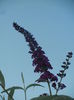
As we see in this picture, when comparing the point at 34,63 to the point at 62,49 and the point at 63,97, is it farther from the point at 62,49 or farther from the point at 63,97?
the point at 62,49

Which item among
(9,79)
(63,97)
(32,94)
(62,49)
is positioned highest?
(62,49)

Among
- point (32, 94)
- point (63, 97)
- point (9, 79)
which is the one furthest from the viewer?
point (9, 79)

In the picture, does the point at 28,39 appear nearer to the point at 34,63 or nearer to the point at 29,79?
the point at 34,63

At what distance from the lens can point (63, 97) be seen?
0.28 meters

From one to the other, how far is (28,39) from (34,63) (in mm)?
33

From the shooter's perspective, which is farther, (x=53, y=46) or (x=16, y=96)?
(x=53, y=46)

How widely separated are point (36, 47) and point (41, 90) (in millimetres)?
664

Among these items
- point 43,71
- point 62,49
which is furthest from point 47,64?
point 62,49

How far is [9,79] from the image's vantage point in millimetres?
1073

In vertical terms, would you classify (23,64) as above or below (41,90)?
above

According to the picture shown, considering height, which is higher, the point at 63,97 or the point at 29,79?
the point at 29,79

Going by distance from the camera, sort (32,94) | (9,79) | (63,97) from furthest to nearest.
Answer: (9,79)
(32,94)
(63,97)

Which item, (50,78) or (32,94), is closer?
(50,78)

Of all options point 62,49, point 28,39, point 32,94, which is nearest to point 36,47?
point 28,39
